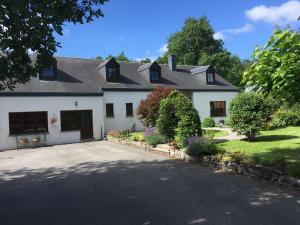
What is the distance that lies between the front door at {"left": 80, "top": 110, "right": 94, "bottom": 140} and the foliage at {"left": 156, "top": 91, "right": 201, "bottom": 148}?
8.22 m

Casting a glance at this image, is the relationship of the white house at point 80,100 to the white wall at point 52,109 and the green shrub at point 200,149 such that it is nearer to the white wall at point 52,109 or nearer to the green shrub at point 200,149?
the white wall at point 52,109

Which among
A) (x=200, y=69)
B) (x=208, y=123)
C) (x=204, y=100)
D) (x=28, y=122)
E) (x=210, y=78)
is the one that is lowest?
(x=208, y=123)

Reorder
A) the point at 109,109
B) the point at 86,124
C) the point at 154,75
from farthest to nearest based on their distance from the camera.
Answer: the point at 154,75 < the point at 109,109 < the point at 86,124

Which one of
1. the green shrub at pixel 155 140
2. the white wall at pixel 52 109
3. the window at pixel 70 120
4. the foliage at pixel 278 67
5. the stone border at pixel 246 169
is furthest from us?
the window at pixel 70 120

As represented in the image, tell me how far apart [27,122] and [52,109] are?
183 cm

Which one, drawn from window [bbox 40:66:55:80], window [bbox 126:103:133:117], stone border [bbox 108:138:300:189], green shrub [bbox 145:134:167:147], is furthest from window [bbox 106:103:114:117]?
stone border [bbox 108:138:300:189]

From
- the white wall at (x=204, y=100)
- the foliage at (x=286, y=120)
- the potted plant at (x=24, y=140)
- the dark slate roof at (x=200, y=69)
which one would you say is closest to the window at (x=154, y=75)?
the white wall at (x=204, y=100)

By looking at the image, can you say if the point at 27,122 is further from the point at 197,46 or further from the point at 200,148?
the point at 197,46

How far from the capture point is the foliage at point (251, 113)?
1531 centimetres

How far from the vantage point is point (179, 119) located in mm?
16406

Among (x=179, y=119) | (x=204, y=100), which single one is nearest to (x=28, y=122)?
(x=179, y=119)

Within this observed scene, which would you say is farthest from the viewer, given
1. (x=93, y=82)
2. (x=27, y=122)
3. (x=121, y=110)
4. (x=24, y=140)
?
(x=121, y=110)

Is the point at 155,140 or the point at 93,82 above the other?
the point at 93,82

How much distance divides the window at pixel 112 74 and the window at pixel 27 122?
685 cm
